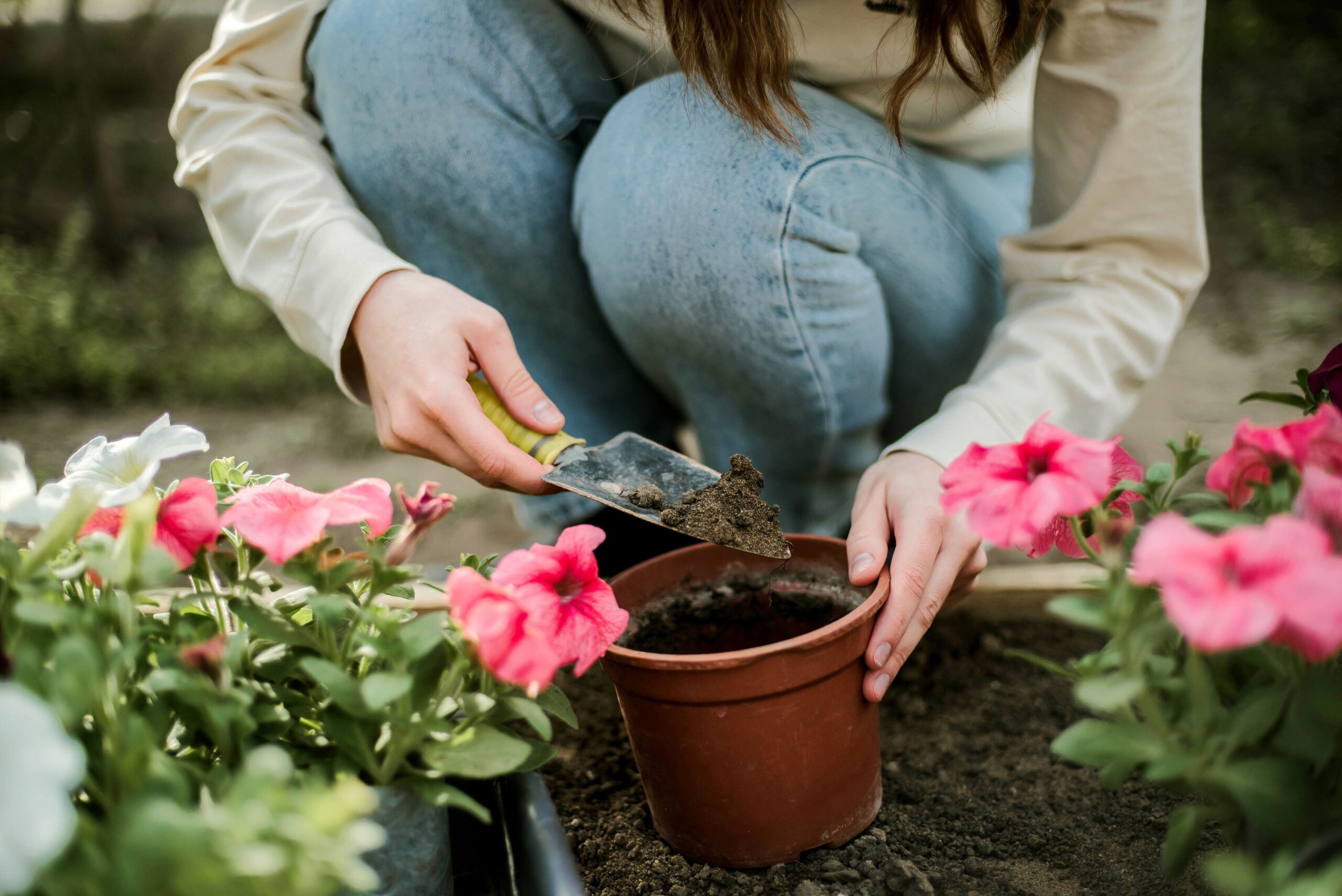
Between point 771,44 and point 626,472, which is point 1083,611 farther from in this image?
point 771,44

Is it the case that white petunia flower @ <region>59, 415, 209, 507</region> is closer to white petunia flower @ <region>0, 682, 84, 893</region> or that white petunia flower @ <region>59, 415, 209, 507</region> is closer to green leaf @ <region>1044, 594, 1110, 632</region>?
white petunia flower @ <region>0, 682, 84, 893</region>

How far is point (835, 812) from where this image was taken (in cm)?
98

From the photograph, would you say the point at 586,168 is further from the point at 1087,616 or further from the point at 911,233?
the point at 1087,616

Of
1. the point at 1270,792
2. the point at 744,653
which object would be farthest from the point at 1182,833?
the point at 744,653

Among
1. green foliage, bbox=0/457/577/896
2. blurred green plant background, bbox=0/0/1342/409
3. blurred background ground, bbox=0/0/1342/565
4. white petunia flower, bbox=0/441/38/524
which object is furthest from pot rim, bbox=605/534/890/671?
blurred green plant background, bbox=0/0/1342/409

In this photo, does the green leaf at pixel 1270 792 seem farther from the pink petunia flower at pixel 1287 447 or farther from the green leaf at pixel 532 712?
the green leaf at pixel 532 712

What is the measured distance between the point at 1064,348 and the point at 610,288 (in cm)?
63

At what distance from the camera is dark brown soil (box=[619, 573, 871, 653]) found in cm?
110

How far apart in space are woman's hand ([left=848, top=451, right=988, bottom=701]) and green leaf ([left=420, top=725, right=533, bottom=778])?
1.34ft

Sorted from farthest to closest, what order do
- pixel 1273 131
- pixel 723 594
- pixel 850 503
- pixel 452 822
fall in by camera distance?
1. pixel 1273 131
2. pixel 850 503
3. pixel 723 594
4. pixel 452 822

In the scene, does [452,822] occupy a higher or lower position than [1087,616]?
lower

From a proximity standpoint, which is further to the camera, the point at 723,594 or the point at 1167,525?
the point at 723,594

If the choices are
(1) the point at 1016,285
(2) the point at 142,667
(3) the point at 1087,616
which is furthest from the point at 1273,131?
(2) the point at 142,667

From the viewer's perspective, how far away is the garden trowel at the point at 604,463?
1.04 m
